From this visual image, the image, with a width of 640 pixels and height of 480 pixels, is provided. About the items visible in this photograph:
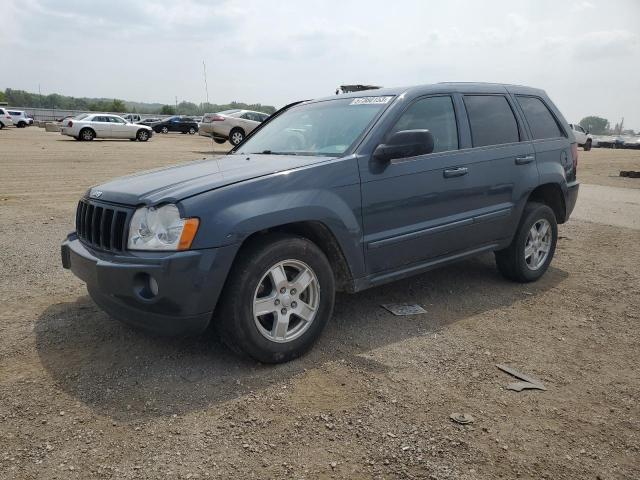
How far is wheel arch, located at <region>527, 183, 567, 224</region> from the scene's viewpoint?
206 inches

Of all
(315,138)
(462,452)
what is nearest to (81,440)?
(462,452)

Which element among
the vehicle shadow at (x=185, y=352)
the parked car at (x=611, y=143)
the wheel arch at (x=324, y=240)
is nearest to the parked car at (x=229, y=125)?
the vehicle shadow at (x=185, y=352)

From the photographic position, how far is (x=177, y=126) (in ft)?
149

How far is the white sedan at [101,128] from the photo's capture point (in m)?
25.7

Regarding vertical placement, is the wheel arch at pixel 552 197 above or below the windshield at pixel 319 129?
below

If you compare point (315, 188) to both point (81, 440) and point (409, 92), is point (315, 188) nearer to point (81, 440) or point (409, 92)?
point (409, 92)

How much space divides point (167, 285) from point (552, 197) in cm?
417

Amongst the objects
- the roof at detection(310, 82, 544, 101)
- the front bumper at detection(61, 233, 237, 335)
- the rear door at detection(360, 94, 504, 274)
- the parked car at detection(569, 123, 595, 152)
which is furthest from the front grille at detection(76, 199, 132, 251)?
the parked car at detection(569, 123, 595, 152)

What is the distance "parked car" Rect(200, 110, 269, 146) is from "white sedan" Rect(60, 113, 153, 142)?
8081mm

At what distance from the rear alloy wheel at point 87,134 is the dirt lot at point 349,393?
2359cm

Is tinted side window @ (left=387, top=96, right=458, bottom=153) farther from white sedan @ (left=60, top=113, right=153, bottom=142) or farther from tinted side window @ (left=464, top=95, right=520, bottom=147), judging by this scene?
white sedan @ (left=60, top=113, right=153, bottom=142)

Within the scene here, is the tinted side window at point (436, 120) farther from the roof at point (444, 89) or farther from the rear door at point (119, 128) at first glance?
the rear door at point (119, 128)

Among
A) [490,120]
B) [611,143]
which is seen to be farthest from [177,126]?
[490,120]

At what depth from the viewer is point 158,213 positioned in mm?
3018
